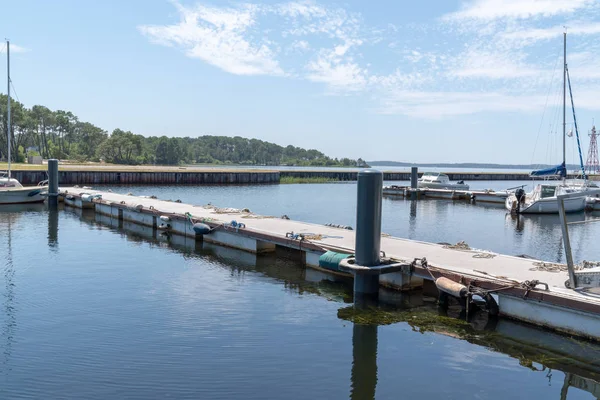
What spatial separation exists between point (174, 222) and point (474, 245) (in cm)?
1525

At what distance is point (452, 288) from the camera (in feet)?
43.5

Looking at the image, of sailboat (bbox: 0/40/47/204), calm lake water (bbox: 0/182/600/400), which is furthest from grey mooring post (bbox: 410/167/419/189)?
calm lake water (bbox: 0/182/600/400)

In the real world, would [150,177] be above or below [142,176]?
below

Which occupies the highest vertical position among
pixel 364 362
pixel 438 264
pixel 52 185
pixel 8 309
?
pixel 52 185

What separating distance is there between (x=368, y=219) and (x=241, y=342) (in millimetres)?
4681

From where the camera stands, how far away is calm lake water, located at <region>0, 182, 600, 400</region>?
31.9 ft

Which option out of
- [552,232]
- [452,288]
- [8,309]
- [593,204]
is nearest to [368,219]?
[452,288]

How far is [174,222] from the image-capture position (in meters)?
27.5

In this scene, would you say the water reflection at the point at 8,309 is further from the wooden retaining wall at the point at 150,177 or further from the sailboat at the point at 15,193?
the wooden retaining wall at the point at 150,177

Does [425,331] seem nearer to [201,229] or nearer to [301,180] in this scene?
[201,229]

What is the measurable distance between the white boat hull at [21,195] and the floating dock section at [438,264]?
56.7 ft

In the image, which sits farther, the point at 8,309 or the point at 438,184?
the point at 438,184

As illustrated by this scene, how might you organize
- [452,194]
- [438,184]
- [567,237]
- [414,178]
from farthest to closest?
[438,184] < [414,178] < [452,194] < [567,237]

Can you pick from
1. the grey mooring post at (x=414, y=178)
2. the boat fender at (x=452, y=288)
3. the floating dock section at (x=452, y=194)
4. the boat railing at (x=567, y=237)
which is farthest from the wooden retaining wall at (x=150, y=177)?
the boat railing at (x=567, y=237)
